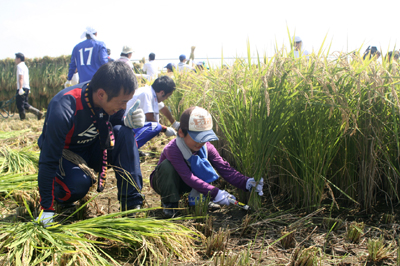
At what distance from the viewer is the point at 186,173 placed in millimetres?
2197

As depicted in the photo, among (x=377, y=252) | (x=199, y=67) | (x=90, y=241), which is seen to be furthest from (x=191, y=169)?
(x=199, y=67)

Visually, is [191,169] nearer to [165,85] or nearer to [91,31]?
[165,85]

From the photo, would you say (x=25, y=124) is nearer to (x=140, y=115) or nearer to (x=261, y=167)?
(x=140, y=115)

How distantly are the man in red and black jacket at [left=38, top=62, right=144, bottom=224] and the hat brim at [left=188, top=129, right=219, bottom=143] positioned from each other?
0.41 meters

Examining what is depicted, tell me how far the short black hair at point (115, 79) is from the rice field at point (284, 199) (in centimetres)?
36

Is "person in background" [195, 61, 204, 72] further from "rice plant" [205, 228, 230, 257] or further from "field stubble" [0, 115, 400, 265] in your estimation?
"rice plant" [205, 228, 230, 257]

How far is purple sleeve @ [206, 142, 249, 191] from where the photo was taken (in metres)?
2.22

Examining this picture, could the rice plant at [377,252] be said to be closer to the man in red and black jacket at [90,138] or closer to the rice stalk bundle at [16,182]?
the man in red and black jacket at [90,138]

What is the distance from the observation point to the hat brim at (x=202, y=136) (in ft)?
6.95

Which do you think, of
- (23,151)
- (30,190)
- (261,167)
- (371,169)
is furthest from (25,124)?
(371,169)

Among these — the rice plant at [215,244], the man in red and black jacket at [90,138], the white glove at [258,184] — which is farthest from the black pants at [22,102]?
the rice plant at [215,244]

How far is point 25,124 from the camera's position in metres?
7.15

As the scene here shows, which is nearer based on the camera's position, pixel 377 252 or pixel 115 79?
pixel 377 252

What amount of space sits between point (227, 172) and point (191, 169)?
0.91 feet
